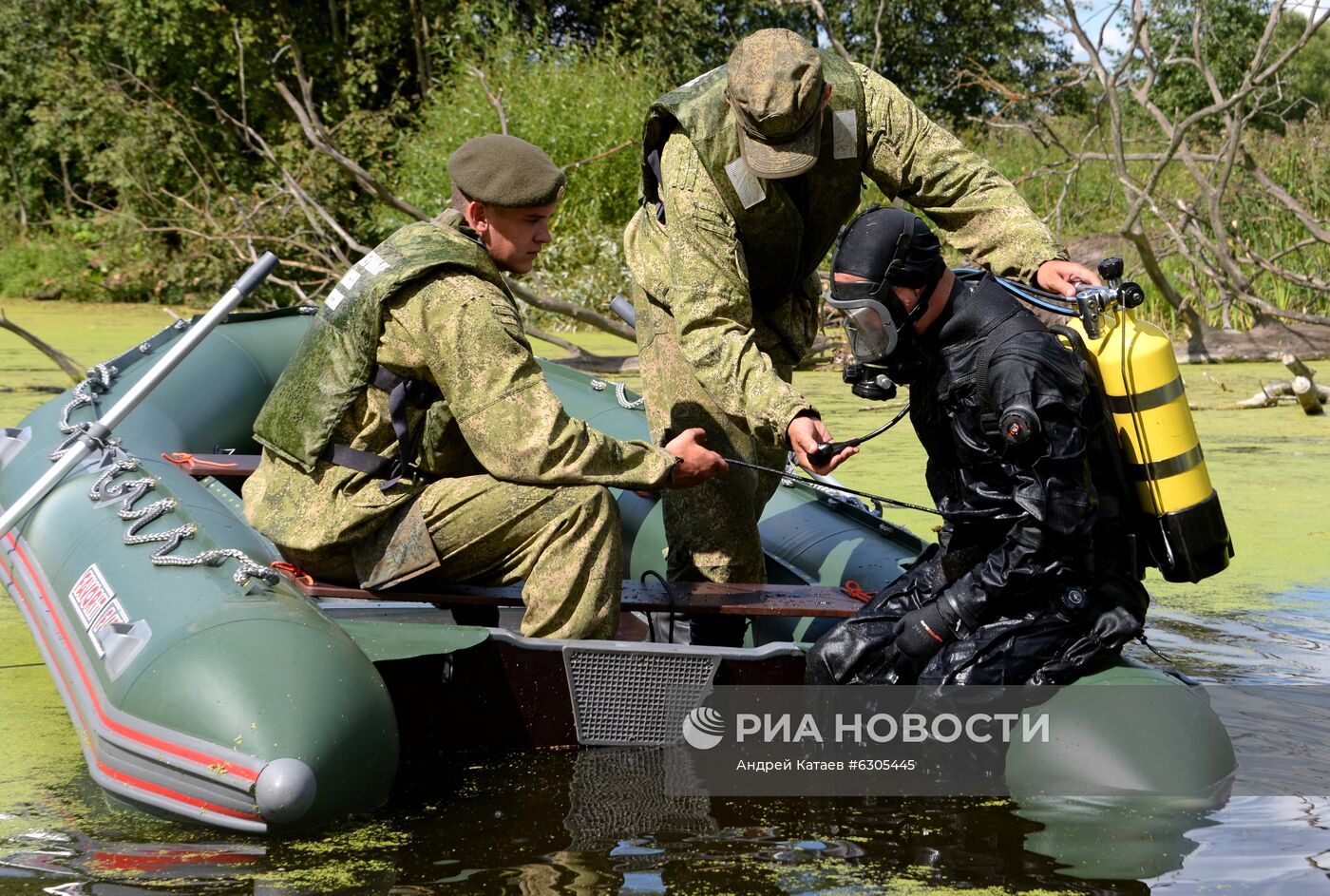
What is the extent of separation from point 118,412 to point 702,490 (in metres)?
1.46

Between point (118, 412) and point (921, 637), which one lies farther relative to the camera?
point (118, 412)

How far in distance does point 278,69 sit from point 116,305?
3382 mm

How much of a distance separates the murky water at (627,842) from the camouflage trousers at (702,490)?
66 centimetres

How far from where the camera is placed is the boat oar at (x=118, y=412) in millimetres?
3678

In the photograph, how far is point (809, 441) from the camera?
3.17 meters

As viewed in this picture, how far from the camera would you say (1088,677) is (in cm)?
297

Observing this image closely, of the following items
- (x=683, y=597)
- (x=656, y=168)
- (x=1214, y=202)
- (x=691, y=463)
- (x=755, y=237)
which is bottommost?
(x=1214, y=202)

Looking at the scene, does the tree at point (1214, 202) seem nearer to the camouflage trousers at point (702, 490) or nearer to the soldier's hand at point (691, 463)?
the camouflage trousers at point (702, 490)

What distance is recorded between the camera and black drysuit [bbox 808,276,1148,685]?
280 cm

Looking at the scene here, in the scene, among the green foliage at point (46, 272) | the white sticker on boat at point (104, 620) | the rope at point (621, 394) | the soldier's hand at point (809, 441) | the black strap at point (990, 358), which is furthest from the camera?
the green foliage at point (46, 272)

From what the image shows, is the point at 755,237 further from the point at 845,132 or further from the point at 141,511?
the point at 141,511

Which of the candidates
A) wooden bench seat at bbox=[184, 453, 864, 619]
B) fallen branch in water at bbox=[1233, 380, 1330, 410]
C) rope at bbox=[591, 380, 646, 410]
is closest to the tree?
fallen branch in water at bbox=[1233, 380, 1330, 410]

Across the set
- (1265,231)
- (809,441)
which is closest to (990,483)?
(809,441)

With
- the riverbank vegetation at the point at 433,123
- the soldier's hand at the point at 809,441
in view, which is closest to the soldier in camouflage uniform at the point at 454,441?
the soldier's hand at the point at 809,441
